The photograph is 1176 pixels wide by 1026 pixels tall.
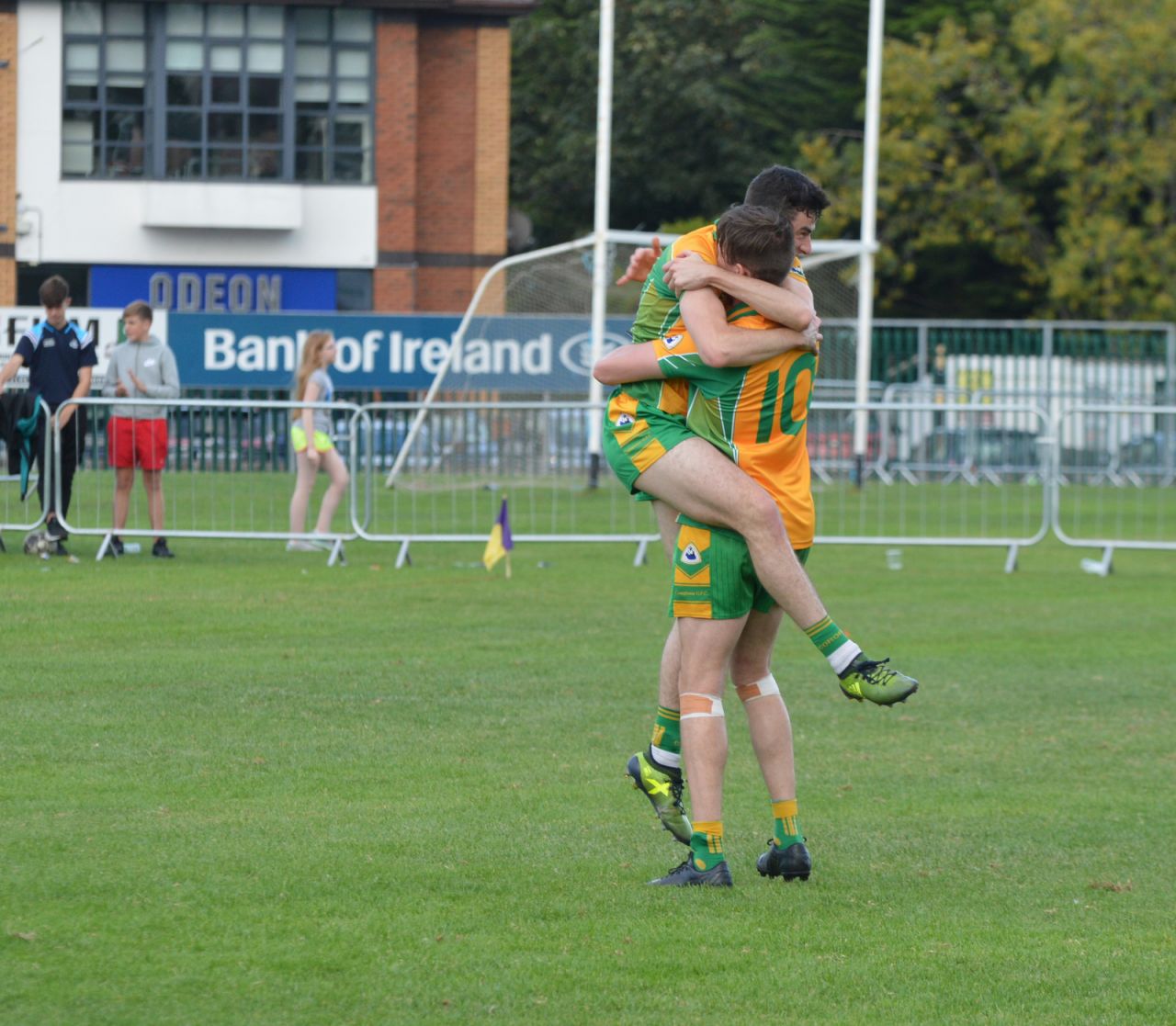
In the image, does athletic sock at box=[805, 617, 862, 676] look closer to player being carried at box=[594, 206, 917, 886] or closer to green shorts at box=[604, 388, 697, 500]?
player being carried at box=[594, 206, 917, 886]

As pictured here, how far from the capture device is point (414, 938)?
5.04m

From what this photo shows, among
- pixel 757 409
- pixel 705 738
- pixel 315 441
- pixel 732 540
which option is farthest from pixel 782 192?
pixel 315 441

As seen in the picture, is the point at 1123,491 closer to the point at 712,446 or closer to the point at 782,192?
the point at 782,192

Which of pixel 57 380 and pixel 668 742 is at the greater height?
pixel 57 380

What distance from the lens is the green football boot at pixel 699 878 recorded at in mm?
5742

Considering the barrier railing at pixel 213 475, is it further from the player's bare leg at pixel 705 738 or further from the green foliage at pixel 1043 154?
the green foliage at pixel 1043 154

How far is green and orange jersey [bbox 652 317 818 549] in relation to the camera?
5801mm

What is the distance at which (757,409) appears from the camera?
582 cm

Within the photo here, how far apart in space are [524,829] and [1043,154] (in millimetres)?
35460

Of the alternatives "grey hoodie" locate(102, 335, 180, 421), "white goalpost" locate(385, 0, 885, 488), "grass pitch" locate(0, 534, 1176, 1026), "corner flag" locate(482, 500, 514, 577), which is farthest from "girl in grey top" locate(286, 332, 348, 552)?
"white goalpost" locate(385, 0, 885, 488)

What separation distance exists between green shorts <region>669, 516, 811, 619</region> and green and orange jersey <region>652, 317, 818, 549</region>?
0.20 metres

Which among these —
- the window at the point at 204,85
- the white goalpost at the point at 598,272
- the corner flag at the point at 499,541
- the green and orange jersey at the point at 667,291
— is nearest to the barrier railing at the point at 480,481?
the corner flag at the point at 499,541

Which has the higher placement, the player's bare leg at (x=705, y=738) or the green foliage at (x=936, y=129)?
the green foliage at (x=936, y=129)

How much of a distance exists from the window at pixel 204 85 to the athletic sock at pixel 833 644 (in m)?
33.1
